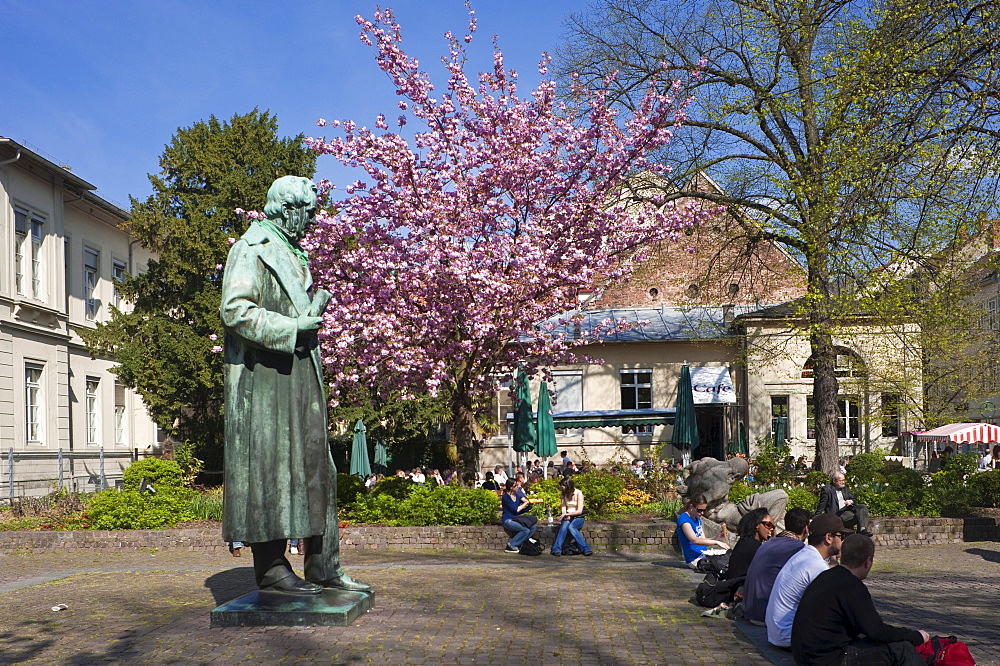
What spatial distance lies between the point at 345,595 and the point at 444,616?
1067 mm

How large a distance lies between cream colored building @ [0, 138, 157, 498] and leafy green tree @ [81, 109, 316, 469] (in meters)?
1.61

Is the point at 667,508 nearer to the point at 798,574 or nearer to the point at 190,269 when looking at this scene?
the point at 798,574

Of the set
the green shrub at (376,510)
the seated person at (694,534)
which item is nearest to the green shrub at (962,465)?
the seated person at (694,534)

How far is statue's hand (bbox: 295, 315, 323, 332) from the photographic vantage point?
7191 mm

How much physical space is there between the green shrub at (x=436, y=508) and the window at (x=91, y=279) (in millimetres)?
21249

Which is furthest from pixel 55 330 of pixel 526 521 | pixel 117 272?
pixel 526 521

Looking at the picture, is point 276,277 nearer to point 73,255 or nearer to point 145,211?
point 145,211

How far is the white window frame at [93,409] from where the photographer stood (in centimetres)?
3484

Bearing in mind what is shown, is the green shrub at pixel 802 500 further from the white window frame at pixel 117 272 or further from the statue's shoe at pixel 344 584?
the white window frame at pixel 117 272

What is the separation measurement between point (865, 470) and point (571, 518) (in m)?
10.2

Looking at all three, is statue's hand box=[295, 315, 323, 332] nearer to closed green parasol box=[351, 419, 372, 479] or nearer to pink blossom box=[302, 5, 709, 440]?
pink blossom box=[302, 5, 709, 440]

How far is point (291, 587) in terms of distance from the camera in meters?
7.55

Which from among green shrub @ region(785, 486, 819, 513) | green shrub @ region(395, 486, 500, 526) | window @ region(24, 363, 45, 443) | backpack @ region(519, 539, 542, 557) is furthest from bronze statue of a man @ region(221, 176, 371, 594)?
window @ region(24, 363, 45, 443)

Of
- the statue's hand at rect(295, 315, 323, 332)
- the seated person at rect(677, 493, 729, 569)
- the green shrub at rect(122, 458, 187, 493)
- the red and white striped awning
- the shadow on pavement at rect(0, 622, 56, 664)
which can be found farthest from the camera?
the red and white striped awning
